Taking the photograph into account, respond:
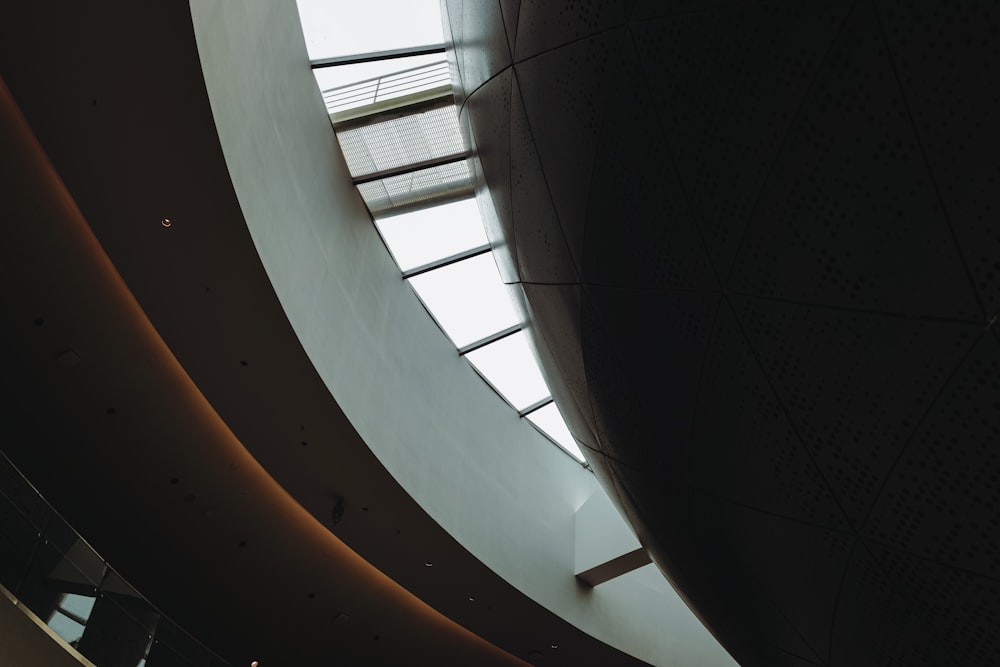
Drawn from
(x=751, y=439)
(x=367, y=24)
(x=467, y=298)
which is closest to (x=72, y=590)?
(x=467, y=298)

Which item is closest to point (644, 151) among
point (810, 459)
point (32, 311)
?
point (810, 459)

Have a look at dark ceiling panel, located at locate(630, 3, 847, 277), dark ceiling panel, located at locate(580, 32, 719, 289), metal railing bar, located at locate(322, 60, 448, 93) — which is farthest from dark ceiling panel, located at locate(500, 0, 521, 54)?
metal railing bar, located at locate(322, 60, 448, 93)

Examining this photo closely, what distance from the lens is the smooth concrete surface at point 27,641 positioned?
1079 centimetres

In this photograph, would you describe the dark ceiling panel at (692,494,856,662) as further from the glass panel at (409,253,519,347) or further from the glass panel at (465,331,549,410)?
the glass panel at (465,331,549,410)

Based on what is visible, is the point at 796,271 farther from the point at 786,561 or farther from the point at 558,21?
the point at 786,561

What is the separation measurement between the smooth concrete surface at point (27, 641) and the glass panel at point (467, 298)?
9.55 meters

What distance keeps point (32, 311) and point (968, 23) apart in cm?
1315

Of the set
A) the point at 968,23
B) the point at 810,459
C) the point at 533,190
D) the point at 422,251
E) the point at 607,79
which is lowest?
the point at 810,459

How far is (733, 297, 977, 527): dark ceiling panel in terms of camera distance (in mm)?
3156

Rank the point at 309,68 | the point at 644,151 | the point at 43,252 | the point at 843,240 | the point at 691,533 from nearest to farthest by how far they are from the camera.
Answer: the point at 843,240, the point at 644,151, the point at 691,533, the point at 43,252, the point at 309,68

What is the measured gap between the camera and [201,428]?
14.2m

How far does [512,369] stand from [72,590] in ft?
35.4

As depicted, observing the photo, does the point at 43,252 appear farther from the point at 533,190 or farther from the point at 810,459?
the point at 810,459

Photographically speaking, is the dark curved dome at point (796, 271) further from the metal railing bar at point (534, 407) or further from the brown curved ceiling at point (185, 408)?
the metal railing bar at point (534, 407)
